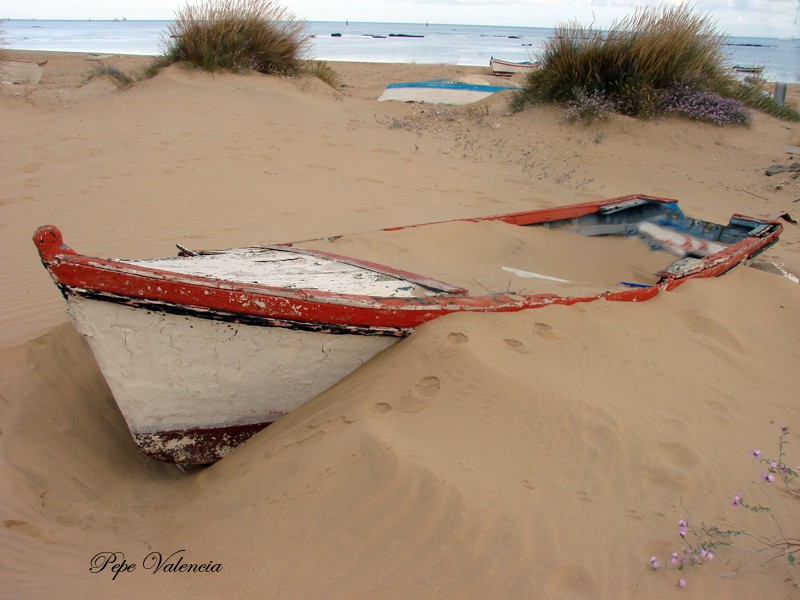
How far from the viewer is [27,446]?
2869 mm

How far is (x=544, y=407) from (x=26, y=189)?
21.8 feet

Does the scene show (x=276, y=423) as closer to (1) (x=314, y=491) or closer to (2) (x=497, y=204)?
(1) (x=314, y=491)

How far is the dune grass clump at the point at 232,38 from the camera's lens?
39.8 feet

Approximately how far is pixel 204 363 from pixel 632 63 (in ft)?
35.5

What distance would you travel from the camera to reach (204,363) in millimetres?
2697

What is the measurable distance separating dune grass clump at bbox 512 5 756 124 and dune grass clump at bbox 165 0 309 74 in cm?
570

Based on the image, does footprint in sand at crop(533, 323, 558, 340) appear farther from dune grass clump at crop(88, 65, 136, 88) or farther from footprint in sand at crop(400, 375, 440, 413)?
dune grass clump at crop(88, 65, 136, 88)

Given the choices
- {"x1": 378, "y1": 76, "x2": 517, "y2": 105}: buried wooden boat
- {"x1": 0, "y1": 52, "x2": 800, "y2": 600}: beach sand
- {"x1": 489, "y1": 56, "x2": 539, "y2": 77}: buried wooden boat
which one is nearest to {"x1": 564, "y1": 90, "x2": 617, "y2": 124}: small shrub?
{"x1": 378, "y1": 76, "x2": 517, "y2": 105}: buried wooden boat

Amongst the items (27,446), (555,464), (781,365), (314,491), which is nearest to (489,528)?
(555,464)

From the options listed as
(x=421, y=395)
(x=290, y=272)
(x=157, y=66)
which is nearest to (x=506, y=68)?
(x=157, y=66)

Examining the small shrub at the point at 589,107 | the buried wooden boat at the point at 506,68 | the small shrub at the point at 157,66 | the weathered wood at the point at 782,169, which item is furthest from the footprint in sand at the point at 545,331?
the buried wooden boat at the point at 506,68

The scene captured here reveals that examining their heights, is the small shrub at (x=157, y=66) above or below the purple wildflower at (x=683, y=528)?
above

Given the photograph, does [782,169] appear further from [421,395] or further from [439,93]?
[421,395]

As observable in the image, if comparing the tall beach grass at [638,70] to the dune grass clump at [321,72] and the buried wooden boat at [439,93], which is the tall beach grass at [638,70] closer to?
the buried wooden boat at [439,93]
